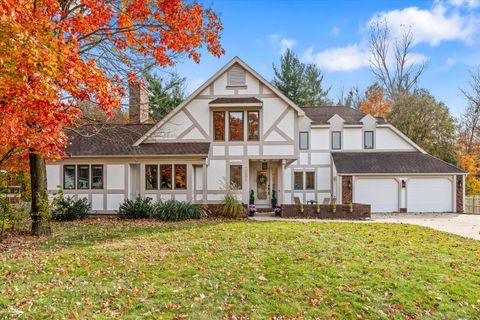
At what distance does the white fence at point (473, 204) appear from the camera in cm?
2206

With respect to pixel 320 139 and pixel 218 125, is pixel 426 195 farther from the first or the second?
pixel 218 125

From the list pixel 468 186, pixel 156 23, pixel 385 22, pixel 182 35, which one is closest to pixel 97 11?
pixel 156 23

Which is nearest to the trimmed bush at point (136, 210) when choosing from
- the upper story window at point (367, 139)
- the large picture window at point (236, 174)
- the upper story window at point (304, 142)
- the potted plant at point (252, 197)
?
the large picture window at point (236, 174)

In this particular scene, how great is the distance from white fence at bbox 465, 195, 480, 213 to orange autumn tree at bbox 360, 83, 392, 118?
13354 millimetres

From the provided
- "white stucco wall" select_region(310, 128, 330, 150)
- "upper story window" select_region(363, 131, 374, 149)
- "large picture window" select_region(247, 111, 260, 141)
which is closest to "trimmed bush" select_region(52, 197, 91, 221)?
"large picture window" select_region(247, 111, 260, 141)

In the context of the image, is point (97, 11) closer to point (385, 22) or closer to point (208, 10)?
point (208, 10)

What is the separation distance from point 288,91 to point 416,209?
20438 mm

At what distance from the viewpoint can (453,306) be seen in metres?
5.64

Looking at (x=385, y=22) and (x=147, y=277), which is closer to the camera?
(x=147, y=277)

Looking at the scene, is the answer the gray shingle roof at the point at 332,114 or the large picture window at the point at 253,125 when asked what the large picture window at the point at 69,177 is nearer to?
the large picture window at the point at 253,125

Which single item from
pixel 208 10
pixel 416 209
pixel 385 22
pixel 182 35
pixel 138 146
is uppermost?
pixel 385 22

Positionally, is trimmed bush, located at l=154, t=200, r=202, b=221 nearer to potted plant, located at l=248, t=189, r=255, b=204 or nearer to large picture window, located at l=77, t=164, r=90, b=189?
large picture window, located at l=77, t=164, r=90, b=189

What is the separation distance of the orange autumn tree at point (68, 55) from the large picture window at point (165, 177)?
6586 millimetres

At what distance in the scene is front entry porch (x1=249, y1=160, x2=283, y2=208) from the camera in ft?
69.4
